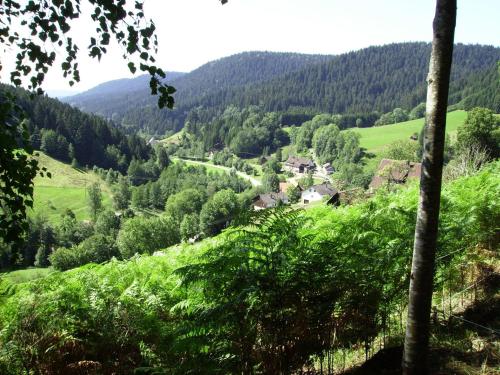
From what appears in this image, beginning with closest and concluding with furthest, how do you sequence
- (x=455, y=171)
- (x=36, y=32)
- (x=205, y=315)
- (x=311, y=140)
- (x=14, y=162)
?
(x=14, y=162) < (x=36, y=32) < (x=205, y=315) < (x=455, y=171) < (x=311, y=140)

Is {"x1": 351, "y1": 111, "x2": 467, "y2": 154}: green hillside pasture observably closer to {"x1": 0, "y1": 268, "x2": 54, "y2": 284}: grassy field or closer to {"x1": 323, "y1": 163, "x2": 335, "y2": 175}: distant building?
{"x1": 323, "y1": 163, "x2": 335, "y2": 175}: distant building

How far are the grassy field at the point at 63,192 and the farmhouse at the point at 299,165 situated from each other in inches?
2557

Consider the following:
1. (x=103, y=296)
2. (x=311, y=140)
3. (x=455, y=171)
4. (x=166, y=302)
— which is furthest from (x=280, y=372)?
(x=311, y=140)

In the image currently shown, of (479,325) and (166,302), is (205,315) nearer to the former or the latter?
(166,302)

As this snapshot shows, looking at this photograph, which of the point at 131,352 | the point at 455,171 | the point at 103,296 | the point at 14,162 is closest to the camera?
the point at 14,162

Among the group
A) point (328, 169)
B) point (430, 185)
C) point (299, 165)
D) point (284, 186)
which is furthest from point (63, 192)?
point (430, 185)

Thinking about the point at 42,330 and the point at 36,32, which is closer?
the point at 36,32

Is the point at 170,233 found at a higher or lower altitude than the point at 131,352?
lower

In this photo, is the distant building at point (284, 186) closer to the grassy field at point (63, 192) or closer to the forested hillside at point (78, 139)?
the grassy field at point (63, 192)

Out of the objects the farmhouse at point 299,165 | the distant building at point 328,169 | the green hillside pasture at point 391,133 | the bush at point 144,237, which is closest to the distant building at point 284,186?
the distant building at point 328,169

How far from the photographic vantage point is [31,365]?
4367mm

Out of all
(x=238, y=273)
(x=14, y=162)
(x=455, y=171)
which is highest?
(x=14, y=162)

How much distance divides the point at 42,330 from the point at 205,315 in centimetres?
220

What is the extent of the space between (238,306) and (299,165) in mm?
142417
